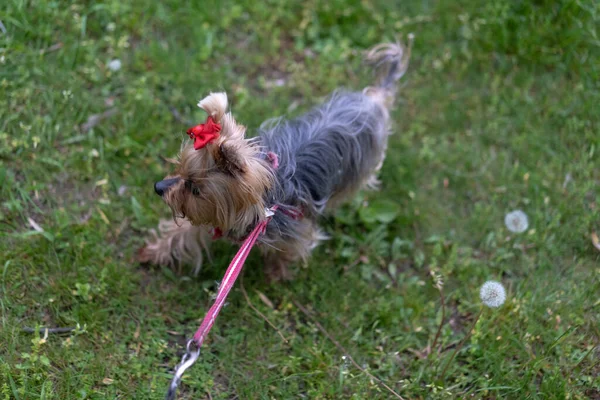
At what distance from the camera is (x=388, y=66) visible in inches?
173

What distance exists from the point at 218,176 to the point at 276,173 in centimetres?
39

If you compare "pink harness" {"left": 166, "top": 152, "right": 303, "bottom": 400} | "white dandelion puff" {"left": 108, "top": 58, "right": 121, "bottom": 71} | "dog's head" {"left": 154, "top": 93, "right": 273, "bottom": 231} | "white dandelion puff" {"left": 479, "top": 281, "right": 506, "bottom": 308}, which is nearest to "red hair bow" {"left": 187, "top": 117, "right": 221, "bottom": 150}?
"dog's head" {"left": 154, "top": 93, "right": 273, "bottom": 231}

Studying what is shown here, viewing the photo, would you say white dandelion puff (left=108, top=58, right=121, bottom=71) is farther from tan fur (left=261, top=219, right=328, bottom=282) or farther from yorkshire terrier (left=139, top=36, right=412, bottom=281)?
tan fur (left=261, top=219, right=328, bottom=282)

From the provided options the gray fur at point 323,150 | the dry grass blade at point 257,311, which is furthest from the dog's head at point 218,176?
the dry grass blade at point 257,311

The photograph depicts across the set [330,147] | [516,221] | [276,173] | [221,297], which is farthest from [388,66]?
[221,297]

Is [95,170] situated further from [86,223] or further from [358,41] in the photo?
[358,41]

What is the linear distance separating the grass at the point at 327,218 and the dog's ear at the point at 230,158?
111 cm

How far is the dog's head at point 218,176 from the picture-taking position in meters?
2.92

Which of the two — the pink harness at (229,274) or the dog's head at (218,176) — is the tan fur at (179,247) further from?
the dog's head at (218,176)

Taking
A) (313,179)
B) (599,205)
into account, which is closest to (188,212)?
(313,179)

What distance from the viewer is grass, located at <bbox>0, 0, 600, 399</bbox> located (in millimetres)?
3418

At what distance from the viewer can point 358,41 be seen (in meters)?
A: 5.29

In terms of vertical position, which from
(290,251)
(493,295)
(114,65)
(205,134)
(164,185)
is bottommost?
(290,251)

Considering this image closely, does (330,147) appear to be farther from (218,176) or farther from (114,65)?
(114,65)
